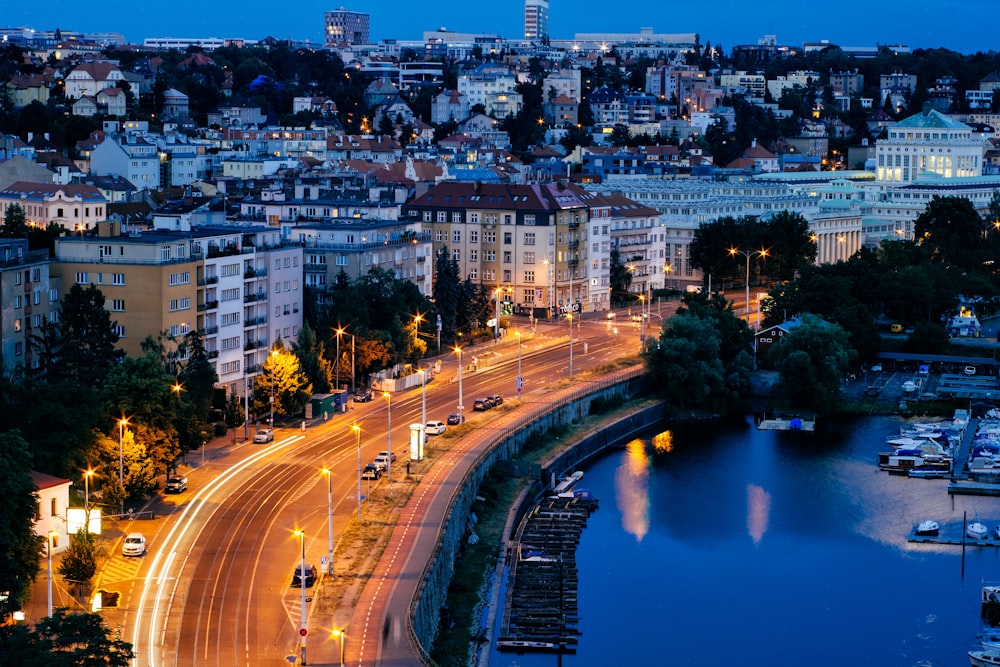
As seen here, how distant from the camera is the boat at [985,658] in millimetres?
26016

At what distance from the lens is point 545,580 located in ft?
95.2

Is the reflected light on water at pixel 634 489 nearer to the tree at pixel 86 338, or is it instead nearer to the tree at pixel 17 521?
the tree at pixel 86 338

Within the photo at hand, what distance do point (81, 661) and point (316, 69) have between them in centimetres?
10368

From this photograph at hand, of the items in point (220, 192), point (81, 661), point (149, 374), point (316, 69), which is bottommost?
point (81, 661)

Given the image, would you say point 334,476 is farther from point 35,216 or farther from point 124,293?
point 35,216

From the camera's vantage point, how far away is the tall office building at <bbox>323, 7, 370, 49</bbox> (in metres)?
192

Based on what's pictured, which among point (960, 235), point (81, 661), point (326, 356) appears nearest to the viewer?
point (81, 661)

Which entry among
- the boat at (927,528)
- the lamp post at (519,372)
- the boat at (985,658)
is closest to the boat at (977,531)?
the boat at (927,528)

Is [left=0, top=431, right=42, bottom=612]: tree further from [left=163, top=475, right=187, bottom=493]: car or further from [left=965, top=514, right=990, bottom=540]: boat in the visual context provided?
[left=965, top=514, right=990, bottom=540]: boat

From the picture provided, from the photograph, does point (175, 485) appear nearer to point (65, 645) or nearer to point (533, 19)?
point (65, 645)

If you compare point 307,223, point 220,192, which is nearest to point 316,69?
point 220,192

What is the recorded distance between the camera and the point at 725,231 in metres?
61.4

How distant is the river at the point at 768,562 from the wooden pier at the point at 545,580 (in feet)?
0.95

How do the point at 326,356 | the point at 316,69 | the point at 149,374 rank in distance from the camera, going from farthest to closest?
the point at 316,69
the point at 326,356
the point at 149,374
